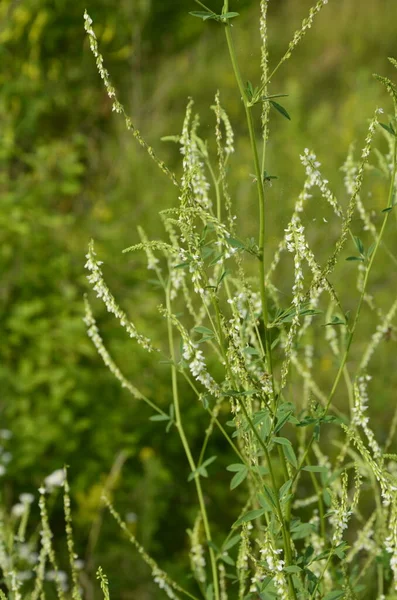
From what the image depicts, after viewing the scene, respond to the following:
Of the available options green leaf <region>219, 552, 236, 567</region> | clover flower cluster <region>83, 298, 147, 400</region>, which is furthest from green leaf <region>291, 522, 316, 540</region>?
clover flower cluster <region>83, 298, 147, 400</region>

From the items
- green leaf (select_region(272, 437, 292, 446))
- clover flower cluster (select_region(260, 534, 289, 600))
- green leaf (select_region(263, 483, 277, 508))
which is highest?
green leaf (select_region(272, 437, 292, 446))

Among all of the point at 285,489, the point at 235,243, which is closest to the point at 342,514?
the point at 285,489

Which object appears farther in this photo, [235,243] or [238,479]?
→ [238,479]

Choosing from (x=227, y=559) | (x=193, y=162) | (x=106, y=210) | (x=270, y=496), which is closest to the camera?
(x=270, y=496)

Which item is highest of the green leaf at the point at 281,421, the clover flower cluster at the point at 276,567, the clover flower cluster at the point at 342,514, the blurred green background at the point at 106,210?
the blurred green background at the point at 106,210

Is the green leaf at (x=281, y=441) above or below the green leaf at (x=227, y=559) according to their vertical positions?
above

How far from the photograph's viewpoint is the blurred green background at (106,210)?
329 centimetres

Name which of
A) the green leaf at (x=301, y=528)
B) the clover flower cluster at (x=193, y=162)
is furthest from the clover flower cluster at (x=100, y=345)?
the green leaf at (x=301, y=528)

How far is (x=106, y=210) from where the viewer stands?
4.72 meters

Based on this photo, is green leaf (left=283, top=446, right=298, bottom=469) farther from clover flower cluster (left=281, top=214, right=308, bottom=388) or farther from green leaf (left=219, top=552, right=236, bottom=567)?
green leaf (left=219, top=552, right=236, bottom=567)

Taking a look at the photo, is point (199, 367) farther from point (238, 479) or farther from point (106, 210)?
point (106, 210)

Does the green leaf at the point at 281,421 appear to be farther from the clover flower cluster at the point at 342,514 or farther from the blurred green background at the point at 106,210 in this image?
the blurred green background at the point at 106,210

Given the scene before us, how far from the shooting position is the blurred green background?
3.29 meters

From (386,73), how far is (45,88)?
3.54m
